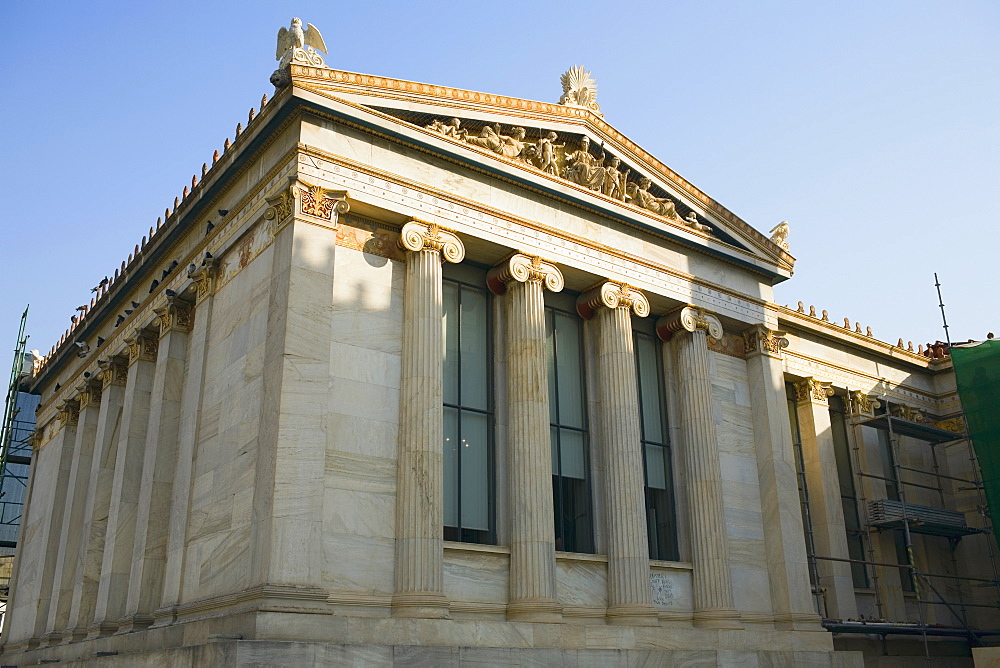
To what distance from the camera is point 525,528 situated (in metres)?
23.7

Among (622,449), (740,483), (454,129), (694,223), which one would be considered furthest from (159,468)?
(694,223)

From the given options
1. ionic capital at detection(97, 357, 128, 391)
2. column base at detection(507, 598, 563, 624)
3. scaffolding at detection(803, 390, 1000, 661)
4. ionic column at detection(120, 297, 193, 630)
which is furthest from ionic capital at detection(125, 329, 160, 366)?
scaffolding at detection(803, 390, 1000, 661)

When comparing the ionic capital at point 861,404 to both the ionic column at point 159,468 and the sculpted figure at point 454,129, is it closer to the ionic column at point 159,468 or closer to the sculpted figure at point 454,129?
the sculpted figure at point 454,129

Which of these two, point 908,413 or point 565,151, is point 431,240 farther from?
point 908,413

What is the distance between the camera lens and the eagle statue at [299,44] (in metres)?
24.0

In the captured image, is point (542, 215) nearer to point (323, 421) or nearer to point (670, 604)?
point (323, 421)

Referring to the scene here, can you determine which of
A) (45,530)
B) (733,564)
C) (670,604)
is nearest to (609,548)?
(670,604)

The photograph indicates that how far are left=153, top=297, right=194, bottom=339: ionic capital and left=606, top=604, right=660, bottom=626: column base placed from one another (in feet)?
49.9

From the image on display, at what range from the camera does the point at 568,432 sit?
2730cm

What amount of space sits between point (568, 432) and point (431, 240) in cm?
725

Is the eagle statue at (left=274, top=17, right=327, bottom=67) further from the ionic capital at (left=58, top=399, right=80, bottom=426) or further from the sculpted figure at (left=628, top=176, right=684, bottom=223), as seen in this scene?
the ionic capital at (left=58, top=399, right=80, bottom=426)

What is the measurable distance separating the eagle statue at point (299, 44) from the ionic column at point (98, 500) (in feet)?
47.0

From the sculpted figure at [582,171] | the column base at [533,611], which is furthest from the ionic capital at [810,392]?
the column base at [533,611]

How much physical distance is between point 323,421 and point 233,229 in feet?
25.5
